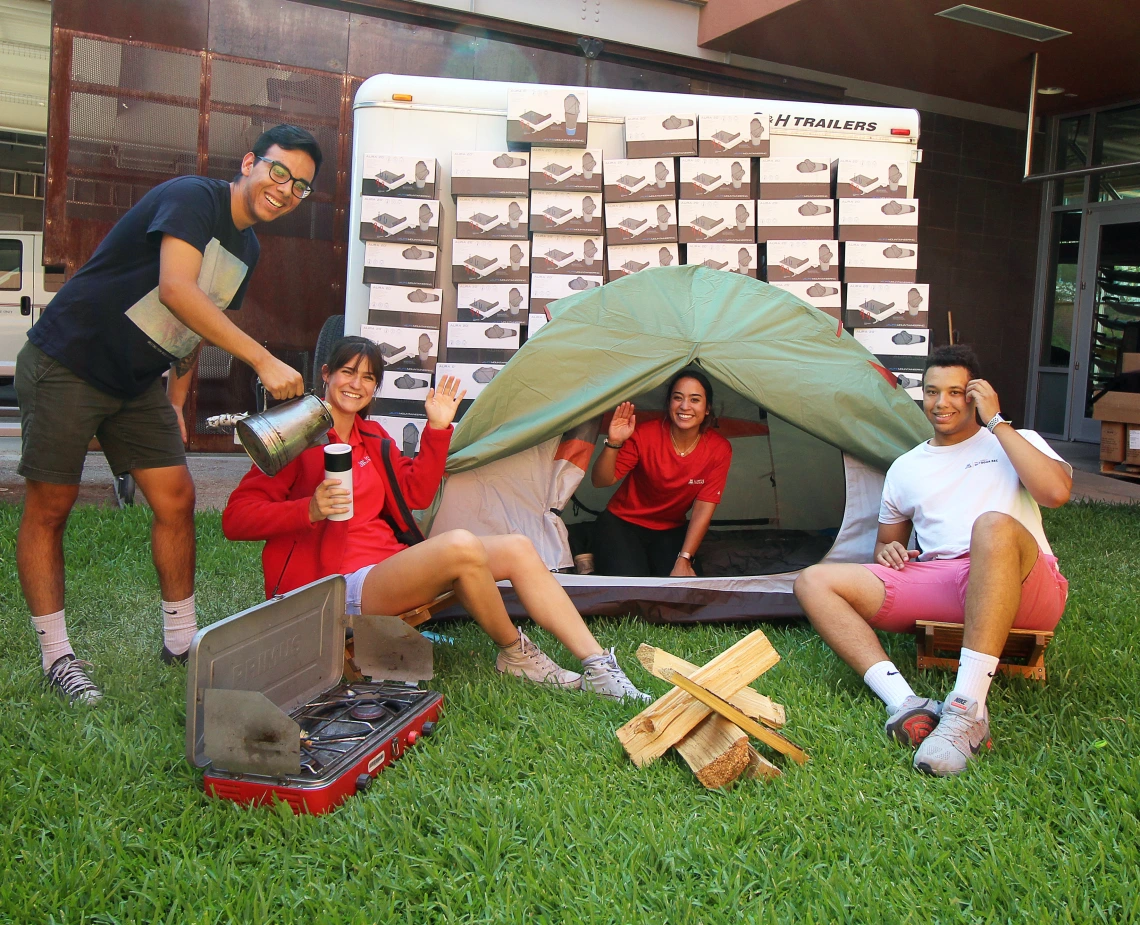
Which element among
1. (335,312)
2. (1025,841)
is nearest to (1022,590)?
(1025,841)

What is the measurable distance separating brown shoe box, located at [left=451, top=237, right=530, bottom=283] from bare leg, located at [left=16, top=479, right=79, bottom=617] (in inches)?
100

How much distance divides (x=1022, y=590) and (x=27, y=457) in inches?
111

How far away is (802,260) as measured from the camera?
517 centimetres

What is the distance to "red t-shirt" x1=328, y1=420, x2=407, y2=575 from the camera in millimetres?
3031

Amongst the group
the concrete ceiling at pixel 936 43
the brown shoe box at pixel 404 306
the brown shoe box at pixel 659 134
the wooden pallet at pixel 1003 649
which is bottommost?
the wooden pallet at pixel 1003 649

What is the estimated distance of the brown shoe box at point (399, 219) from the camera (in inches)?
195

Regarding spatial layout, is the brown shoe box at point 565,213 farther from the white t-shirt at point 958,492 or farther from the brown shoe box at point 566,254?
the white t-shirt at point 958,492

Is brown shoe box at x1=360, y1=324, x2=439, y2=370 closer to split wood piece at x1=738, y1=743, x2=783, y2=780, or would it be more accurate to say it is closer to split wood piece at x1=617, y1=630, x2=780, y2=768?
split wood piece at x1=617, y1=630, x2=780, y2=768

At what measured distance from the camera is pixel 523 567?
2961 mm

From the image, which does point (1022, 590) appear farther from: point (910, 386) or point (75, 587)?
point (75, 587)

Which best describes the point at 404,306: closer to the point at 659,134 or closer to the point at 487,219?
the point at 487,219

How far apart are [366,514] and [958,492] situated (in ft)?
6.06

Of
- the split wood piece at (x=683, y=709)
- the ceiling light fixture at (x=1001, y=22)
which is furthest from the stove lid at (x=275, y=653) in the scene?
the ceiling light fixture at (x=1001, y=22)

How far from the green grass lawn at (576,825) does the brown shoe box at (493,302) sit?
96.6 inches
